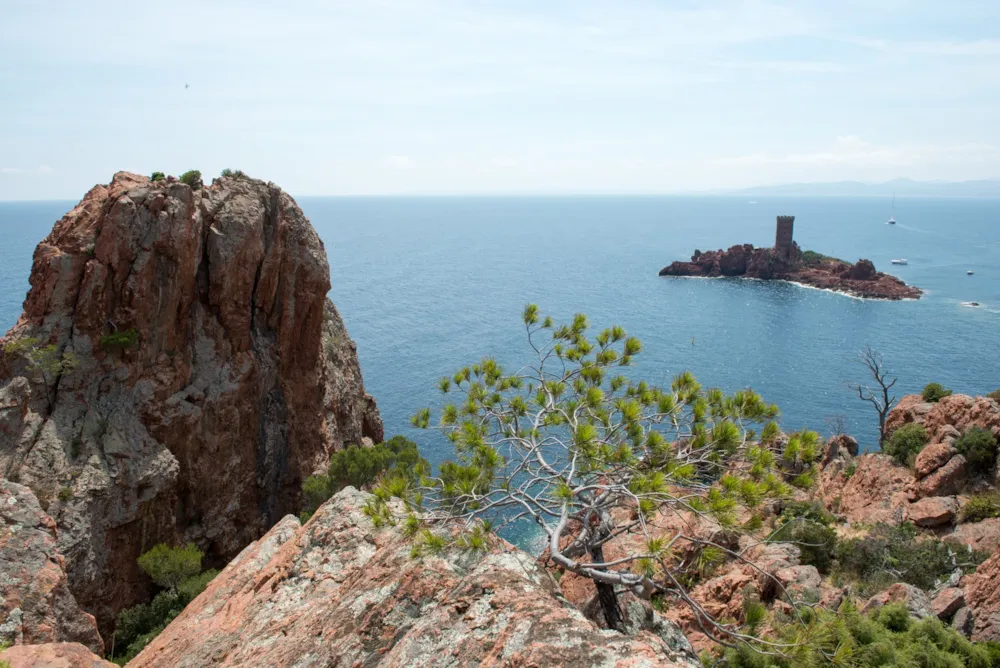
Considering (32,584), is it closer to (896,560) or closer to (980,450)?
(896,560)

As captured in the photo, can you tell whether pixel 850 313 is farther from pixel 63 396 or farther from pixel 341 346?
pixel 63 396

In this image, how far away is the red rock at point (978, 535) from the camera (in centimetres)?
2153

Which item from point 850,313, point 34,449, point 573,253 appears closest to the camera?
point 34,449

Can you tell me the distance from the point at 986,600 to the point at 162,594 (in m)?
30.0

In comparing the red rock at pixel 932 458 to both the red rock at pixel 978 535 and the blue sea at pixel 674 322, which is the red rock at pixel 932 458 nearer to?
the red rock at pixel 978 535

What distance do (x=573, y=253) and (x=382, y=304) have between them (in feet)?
272

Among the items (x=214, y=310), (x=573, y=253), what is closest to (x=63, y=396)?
(x=214, y=310)

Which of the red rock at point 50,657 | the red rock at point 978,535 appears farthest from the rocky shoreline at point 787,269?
the red rock at point 50,657

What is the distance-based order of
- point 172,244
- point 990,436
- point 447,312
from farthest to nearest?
point 447,312
point 172,244
point 990,436

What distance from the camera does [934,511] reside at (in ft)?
79.5

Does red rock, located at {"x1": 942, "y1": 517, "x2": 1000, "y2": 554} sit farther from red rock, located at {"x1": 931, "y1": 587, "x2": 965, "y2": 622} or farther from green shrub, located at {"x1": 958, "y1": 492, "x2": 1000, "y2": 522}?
red rock, located at {"x1": 931, "y1": 587, "x2": 965, "y2": 622}

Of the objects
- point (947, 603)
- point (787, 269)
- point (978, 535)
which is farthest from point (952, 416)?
point (787, 269)

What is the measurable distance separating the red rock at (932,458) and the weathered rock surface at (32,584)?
29089 mm

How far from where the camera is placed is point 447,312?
316ft
